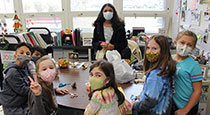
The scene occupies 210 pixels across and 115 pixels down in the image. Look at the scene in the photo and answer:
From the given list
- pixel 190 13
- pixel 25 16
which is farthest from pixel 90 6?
pixel 190 13

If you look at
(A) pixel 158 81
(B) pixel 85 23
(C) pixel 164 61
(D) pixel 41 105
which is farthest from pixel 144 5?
(D) pixel 41 105

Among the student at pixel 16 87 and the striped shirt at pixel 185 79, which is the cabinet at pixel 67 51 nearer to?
the student at pixel 16 87

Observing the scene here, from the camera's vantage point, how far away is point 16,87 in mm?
1563

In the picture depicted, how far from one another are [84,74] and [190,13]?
1.86m

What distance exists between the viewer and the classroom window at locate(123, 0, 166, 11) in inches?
153

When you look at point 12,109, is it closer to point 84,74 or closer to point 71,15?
point 84,74

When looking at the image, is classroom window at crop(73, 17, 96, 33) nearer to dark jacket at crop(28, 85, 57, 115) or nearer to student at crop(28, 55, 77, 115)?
student at crop(28, 55, 77, 115)

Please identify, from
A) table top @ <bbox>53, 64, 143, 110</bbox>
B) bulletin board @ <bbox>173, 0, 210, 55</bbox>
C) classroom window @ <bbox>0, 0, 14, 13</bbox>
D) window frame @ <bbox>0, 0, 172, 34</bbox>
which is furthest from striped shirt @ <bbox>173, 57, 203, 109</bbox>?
classroom window @ <bbox>0, 0, 14, 13</bbox>

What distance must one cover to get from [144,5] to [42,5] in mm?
2283

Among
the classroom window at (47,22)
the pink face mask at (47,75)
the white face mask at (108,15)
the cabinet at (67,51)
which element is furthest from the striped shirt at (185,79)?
the classroom window at (47,22)

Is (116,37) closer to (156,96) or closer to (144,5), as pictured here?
(156,96)

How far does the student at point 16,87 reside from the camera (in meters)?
1.56

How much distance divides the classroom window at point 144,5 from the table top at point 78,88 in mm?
2276

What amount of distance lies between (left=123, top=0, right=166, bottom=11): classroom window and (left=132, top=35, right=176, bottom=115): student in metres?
2.83
